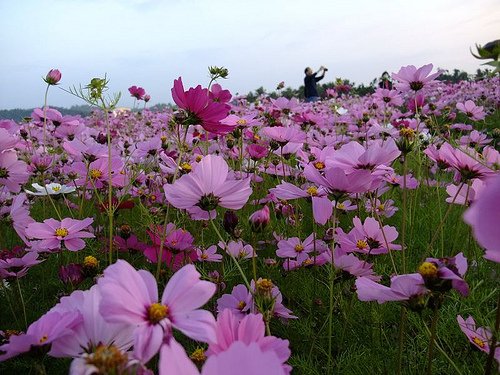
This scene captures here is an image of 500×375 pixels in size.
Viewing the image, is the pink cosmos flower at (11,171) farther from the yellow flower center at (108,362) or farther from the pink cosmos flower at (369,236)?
the yellow flower center at (108,362)

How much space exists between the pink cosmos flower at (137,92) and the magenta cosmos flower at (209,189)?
3.21 meters

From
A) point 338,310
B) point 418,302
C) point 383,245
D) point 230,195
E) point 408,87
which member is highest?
point 408,87

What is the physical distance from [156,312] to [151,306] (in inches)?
0.6

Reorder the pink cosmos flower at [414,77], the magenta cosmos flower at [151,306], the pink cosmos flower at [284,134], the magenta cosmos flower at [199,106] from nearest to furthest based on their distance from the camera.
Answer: the magenta cosmos flower at [151,306] < the magenta cosmos flower at [199,106] < the pink cosmos flower at [284,134] < the pink cosmos flower at [414,77]

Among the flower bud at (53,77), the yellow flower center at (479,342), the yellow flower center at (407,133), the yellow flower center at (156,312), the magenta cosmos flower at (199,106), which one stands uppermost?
the flower bud at (53,77)

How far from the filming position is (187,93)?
0.78 m

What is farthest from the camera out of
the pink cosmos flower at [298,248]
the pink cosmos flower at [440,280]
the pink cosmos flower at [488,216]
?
the pink cosmos flower at [298,248]

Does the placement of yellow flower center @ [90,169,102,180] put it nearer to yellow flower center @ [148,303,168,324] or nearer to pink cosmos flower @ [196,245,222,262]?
pink cosmos flower @ [196,245,222,262]

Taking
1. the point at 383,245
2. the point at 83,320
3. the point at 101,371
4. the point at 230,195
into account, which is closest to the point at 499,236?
the point at 101,371

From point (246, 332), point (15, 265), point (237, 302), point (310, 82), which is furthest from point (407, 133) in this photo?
point (310, 82)

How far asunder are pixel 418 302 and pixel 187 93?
0.51m

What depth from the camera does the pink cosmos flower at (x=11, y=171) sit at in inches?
41.9

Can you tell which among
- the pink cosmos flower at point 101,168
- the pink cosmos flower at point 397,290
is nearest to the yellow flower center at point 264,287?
the pink cosmos flower at point 397,290

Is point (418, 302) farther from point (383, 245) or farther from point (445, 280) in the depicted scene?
point (383, 245)
